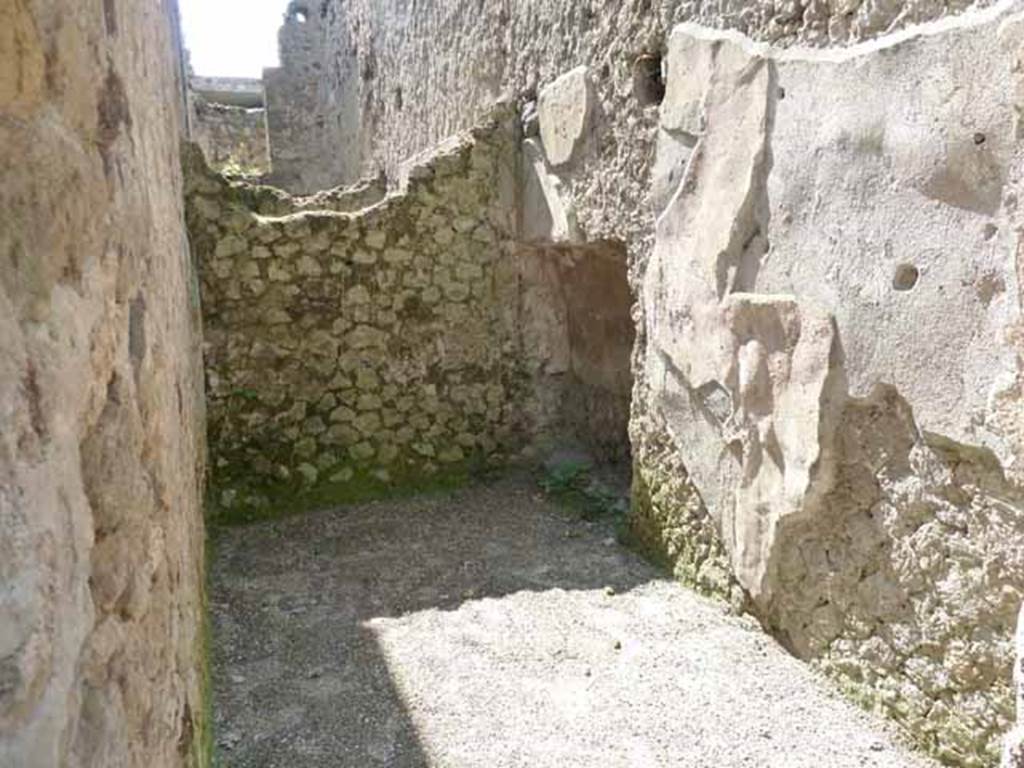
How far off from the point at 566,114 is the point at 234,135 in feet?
32.9

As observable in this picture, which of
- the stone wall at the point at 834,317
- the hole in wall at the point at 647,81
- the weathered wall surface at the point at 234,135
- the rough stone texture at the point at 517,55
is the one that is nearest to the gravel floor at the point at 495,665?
the stone wall at the point at 834,317

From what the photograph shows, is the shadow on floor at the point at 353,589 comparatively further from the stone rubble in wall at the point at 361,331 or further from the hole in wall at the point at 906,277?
the hole in wall at the point at 906,277

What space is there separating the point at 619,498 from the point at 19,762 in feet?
11.1

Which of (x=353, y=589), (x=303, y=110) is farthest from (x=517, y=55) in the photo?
(x=303, y=110)

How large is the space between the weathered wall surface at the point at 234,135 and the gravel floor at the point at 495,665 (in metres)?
9.86

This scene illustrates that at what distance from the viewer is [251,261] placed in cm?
391

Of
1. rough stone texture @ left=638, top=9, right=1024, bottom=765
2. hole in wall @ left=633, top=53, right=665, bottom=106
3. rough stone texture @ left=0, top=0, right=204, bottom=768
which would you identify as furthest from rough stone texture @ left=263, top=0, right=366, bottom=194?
rough stone texture @ left=0, top=0, right=204, bottom=768

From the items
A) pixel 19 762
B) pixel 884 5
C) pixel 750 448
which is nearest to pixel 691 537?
pixel 750 448

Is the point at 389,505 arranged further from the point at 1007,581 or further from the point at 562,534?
the point at 1007,581

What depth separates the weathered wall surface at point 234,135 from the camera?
12.2m

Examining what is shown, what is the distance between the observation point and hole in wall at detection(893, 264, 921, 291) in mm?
1975

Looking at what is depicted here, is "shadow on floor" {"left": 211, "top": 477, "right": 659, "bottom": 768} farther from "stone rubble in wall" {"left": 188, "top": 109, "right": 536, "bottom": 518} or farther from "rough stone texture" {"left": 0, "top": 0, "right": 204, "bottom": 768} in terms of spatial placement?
"rough stone texture" {"left": 0, "top": 0, "right": 204, "bottom": 768}

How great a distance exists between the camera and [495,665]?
8.44 feet

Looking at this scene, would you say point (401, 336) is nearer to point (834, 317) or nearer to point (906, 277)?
point (834, 317)
